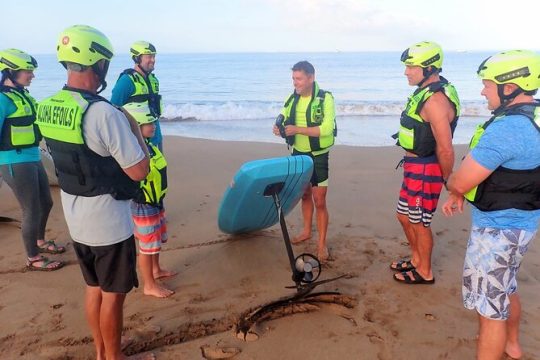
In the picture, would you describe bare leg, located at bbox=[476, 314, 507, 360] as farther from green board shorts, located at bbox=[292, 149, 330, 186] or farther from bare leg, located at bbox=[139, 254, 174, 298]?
bare leg, located at bbox=[139, 254, 174, 298]

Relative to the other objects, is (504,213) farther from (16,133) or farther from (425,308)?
(16,133)

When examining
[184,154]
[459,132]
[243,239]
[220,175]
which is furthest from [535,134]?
[459,132]

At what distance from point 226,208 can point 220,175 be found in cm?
359

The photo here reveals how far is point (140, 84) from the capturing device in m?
5.26

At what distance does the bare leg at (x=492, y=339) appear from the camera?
2.64 m

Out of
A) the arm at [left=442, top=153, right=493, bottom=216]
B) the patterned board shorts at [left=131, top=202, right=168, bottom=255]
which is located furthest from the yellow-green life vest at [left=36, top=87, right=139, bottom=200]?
the arm at [left=442, top=153, right=493, bottom=216]

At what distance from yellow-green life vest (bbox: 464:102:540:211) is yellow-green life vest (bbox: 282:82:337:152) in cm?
218

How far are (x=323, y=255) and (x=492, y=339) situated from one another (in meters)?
2.21

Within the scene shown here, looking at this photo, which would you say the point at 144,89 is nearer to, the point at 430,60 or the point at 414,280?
the point at 430,60

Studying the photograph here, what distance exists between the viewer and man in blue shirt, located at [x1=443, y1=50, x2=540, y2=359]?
2.36m

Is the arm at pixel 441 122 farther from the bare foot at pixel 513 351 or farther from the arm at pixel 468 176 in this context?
the bare foot at pixel 513 351

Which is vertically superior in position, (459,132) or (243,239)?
(243,239)

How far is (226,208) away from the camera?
4371 mm

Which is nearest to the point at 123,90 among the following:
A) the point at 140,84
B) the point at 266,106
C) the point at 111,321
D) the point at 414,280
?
the point at 140,84
